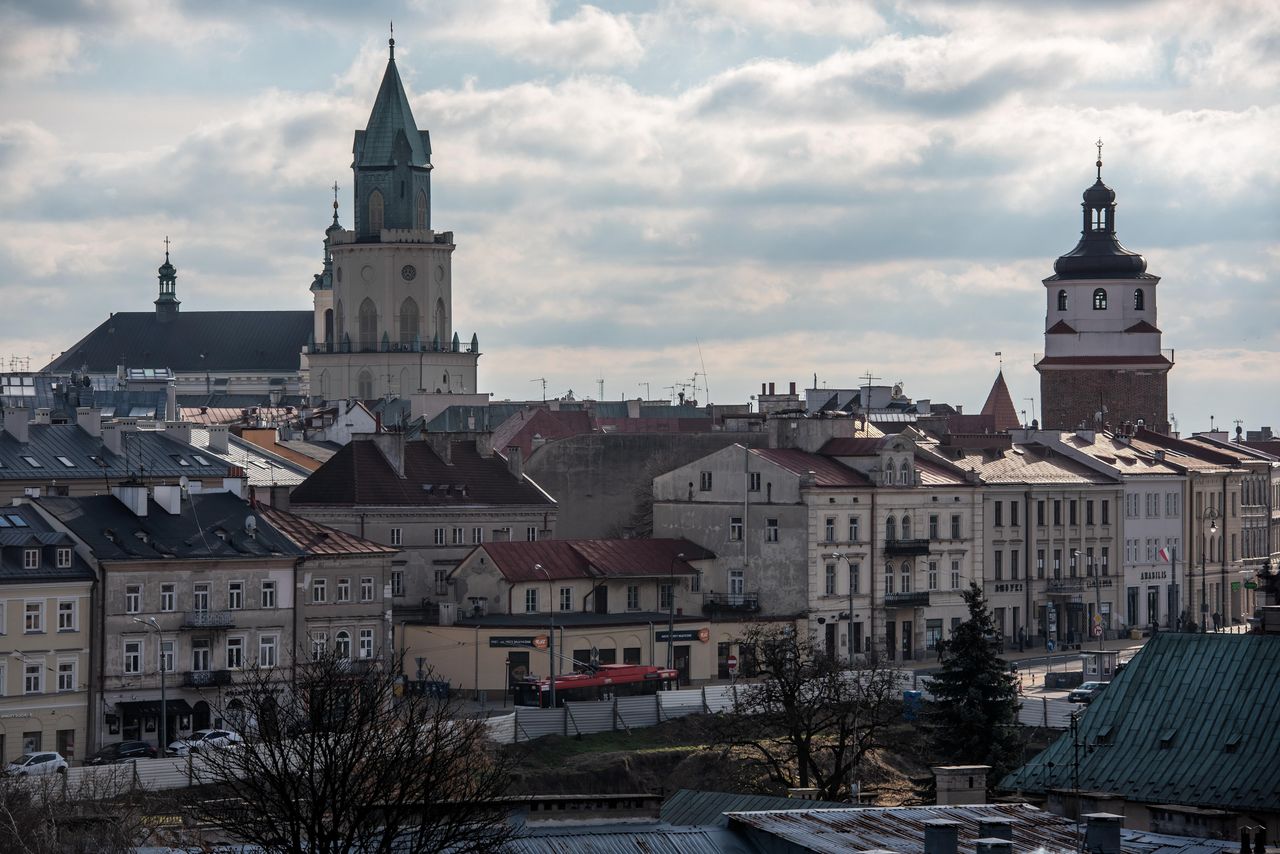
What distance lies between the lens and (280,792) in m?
36.3

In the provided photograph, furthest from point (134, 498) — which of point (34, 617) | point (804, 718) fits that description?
point (804, 718)

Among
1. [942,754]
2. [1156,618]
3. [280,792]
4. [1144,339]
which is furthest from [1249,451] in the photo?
[280,792]

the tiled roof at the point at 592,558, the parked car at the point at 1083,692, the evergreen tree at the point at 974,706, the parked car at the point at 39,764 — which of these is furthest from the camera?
the tiled roof at the point at 592,558

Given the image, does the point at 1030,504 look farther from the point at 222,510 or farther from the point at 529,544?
the point at 222,510

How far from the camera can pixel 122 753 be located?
72.9 metres

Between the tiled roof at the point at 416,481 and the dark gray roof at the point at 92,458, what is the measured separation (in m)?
3.88

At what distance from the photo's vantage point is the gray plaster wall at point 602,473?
10344 cm

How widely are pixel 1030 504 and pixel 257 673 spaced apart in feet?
149

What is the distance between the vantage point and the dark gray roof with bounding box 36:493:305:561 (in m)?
77.8

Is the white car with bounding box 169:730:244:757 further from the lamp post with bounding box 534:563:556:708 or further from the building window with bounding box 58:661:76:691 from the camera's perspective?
the lamp post with bounding box 534:563:556:708

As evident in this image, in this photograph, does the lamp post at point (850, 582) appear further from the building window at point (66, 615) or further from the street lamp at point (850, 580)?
the building window at point (66, 615)

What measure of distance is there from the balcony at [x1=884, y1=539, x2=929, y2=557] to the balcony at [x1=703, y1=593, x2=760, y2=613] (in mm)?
5424

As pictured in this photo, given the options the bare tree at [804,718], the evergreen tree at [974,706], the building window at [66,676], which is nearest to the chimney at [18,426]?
the building window at [66,676]

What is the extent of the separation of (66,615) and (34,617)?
99 centimetres
